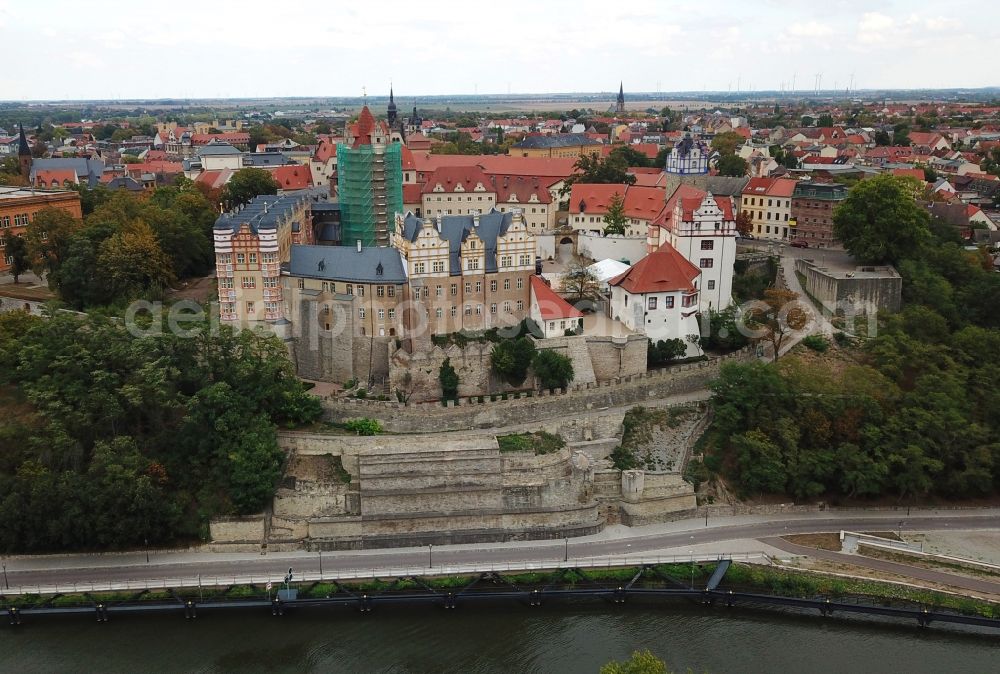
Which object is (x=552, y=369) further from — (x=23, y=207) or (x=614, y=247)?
(x=23, y=207)

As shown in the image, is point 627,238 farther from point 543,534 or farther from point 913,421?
point 543,534

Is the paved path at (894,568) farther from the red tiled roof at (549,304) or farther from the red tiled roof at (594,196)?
the red tiled roof at (594,196)

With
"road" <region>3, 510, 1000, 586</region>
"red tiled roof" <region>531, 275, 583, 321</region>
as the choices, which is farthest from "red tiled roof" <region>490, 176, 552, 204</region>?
"road" <region>3, 510, 1000, 586</region>

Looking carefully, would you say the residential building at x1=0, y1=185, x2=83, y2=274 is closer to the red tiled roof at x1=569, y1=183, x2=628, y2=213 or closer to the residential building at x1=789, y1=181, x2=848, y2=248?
the red tiled roof at x1=569, y1=183, x2=628, y2=213

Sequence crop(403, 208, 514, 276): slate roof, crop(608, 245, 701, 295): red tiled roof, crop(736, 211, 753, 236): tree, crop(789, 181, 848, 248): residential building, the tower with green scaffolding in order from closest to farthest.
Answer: crop(403, 208, 514, 276): slate roof
crop(608, 245, 701, 295): red tiled roof
the tower with green scaffolding
crop(789, 181, 848, 248): residential building
crop(736, 211, 753, 236): tree

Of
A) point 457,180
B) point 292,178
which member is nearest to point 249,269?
point 457,180

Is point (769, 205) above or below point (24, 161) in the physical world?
below
